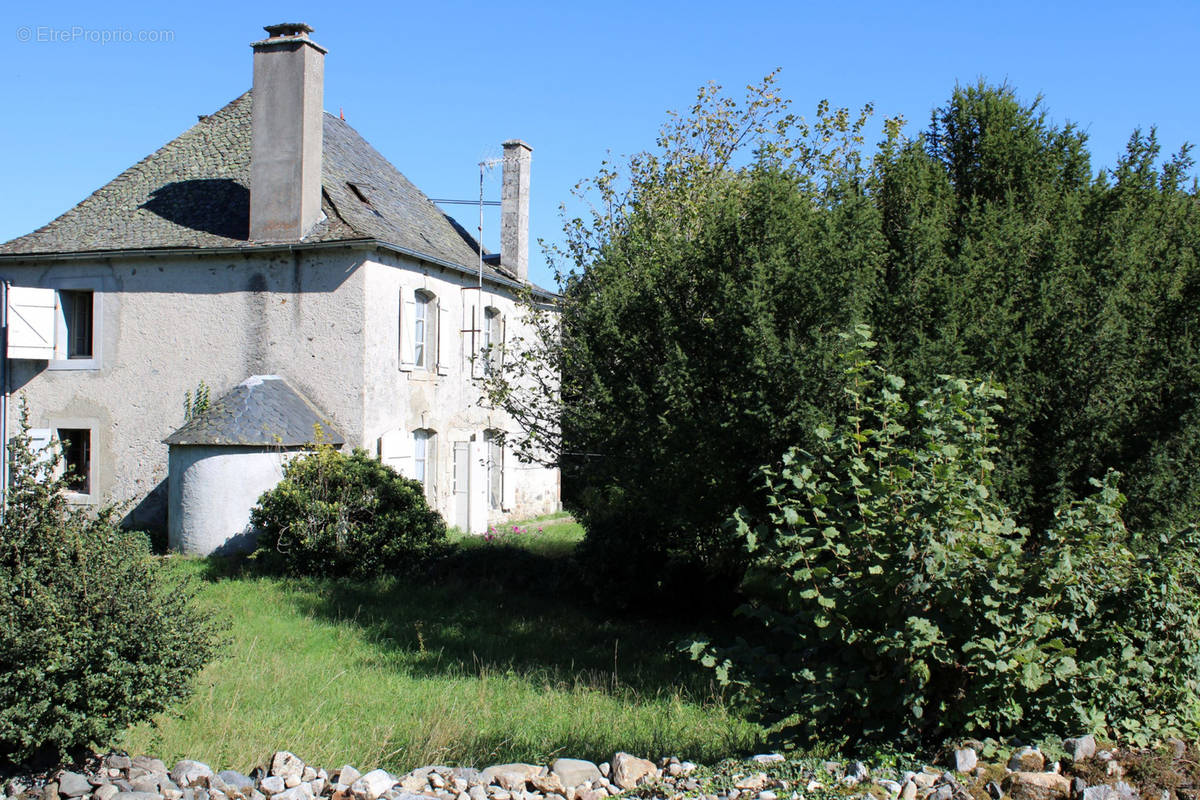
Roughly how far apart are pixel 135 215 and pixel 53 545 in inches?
512

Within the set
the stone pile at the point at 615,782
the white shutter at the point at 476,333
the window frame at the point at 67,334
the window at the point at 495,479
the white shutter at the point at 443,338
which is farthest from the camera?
the window at the point at 495,479

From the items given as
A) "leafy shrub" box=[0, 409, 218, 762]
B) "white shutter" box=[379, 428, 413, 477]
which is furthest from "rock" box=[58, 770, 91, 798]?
"white shutter" box=[379, 428, 413, 477]

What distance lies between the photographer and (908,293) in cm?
863

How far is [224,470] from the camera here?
1376cm

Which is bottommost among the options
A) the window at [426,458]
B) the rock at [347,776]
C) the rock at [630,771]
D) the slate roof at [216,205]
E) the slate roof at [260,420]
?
the rock at [347,776]

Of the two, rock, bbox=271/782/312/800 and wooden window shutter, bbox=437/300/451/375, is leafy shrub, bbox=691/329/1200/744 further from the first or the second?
wooden window shutter, bbox=437/300/451/375

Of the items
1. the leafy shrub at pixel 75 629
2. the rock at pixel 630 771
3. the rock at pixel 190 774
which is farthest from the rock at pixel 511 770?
the leafy shrub at pixel 75 629

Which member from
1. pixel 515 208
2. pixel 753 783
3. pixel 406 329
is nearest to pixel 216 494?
pixel 406 329

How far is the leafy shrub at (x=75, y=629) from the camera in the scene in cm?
480

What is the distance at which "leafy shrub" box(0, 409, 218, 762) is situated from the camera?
4805 mm

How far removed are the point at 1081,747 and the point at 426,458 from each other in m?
13.9

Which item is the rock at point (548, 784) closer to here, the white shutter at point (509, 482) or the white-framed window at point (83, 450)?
the white-framed window at point (83, 450)

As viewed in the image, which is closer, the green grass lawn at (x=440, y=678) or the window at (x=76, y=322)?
the green grass lawn at (x=440, y=678)

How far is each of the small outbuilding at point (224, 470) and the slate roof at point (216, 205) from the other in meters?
3.06
